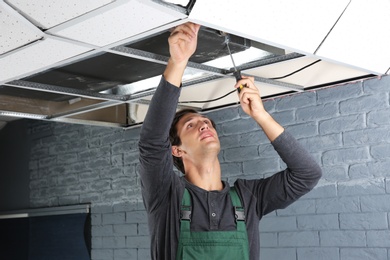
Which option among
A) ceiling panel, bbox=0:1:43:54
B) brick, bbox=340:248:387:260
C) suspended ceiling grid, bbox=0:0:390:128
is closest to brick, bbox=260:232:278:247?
brick, bbox=340:248:387:260

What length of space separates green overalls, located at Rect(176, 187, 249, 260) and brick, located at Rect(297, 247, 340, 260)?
3.04 ft

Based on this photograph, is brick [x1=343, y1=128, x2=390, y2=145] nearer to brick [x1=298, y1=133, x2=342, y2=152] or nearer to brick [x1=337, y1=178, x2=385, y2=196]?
brick [x1=298, y1=133, x2=342, y2=152]

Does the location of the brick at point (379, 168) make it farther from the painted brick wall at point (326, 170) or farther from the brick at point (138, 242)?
the brick at point (138, 242)

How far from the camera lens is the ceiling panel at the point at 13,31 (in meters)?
1.62

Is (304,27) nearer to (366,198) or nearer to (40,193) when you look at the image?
(366,198)

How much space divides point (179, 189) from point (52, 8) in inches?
30.7

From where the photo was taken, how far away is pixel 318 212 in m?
2.87

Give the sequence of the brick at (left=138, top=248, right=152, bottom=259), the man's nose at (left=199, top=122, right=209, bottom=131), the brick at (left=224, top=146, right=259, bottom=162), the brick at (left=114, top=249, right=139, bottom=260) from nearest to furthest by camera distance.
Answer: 1. the man's nose at (left=199, top=122, right=209, bottom=131)
2. the brick at (left=224, top=146, right=259, bottom=162)
3. the brick at (left=138, top=248, right=152, bottom=259)
4. the brick at (left=114, top=249, right=139, bottom=260)

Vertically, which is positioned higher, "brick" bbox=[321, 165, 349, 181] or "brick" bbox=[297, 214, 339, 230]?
"brick" bbox=[321, 165, 349, 181]

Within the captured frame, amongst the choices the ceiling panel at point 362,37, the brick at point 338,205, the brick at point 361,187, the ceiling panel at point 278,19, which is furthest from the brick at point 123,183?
the ceiling panel at point 278,19

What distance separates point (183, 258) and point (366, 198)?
3.69ft

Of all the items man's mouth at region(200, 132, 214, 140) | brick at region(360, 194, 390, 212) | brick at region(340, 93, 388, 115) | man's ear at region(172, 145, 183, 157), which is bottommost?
brick at region(360, 194, 390, 212)

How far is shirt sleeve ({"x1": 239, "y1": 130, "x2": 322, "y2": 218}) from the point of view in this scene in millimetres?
2062

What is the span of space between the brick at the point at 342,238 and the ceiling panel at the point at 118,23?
1.54 m
